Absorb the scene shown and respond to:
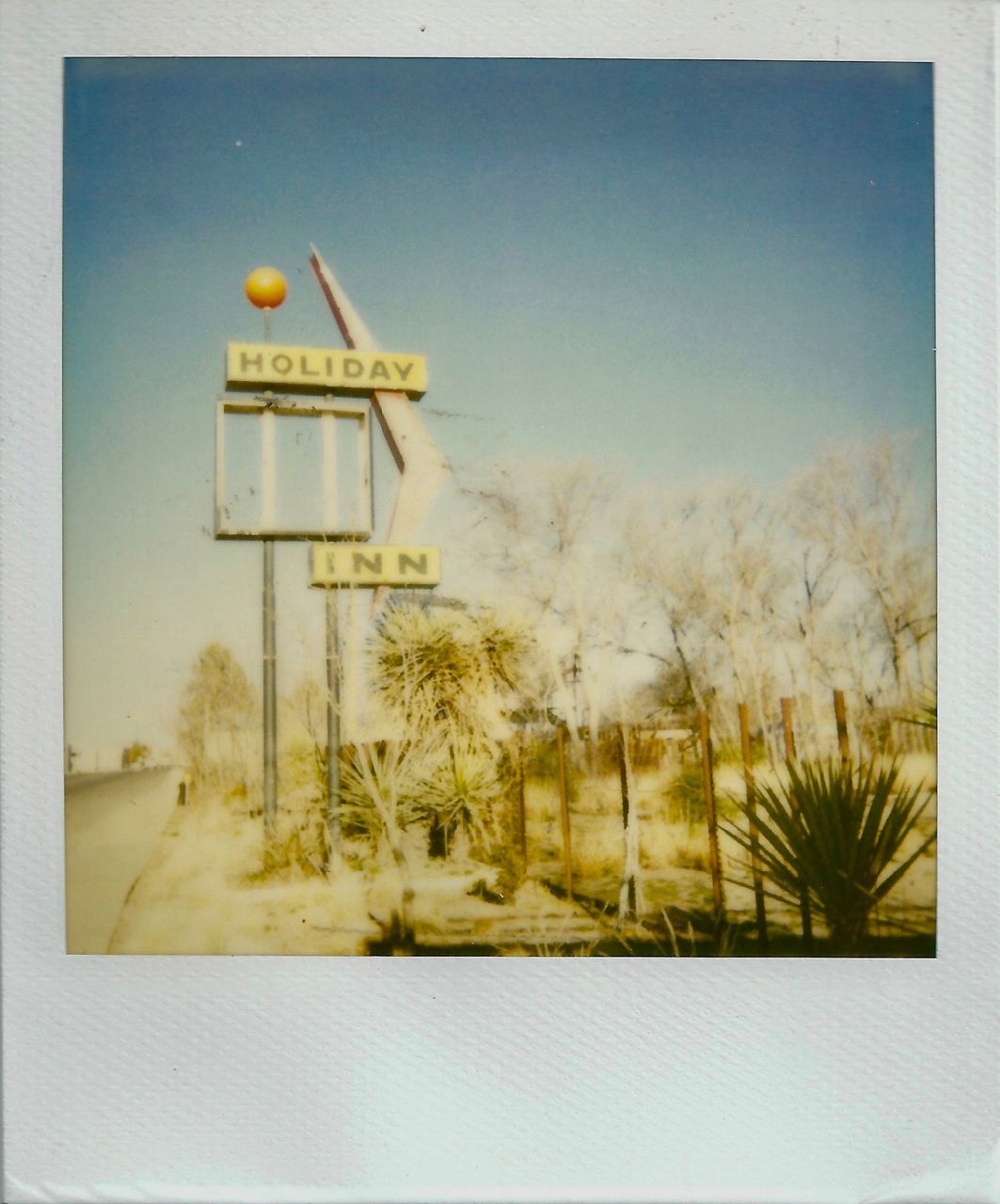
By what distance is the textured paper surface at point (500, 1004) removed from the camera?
158cm

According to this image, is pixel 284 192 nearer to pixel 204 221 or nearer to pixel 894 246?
pixel 204 221

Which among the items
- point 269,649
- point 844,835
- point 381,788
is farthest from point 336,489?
point 844,835

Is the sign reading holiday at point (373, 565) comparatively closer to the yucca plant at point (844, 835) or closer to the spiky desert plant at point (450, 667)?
the spiky desert plant at point (450, 667)

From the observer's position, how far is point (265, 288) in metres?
1.59

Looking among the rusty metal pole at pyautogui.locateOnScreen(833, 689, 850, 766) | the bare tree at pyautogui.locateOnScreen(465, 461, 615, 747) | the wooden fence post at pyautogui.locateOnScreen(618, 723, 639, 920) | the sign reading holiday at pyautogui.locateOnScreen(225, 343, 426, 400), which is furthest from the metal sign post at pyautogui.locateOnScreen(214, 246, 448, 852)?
the rusty metal pole at pyautogui.locateOnScreen(833, 689, 850, 766)

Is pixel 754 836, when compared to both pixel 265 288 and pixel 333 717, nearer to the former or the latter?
pixel 333 717

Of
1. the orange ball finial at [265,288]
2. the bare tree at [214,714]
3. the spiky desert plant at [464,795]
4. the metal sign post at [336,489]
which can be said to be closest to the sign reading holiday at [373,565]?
the metal sign post at [336,489]

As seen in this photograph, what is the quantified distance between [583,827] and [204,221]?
1445 mm

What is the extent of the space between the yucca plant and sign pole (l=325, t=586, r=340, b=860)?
80 cm

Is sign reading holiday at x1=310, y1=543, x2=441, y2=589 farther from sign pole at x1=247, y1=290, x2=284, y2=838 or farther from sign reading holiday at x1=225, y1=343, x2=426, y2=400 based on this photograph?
sign reading holiday at x1=225, y1=343, x2=426, y2=400

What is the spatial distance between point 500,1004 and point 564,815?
0.40 meters

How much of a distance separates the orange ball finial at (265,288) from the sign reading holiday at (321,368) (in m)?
0.08

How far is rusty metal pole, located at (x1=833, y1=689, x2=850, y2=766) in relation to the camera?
1604 millimetres

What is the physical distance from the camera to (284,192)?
1.61 m
